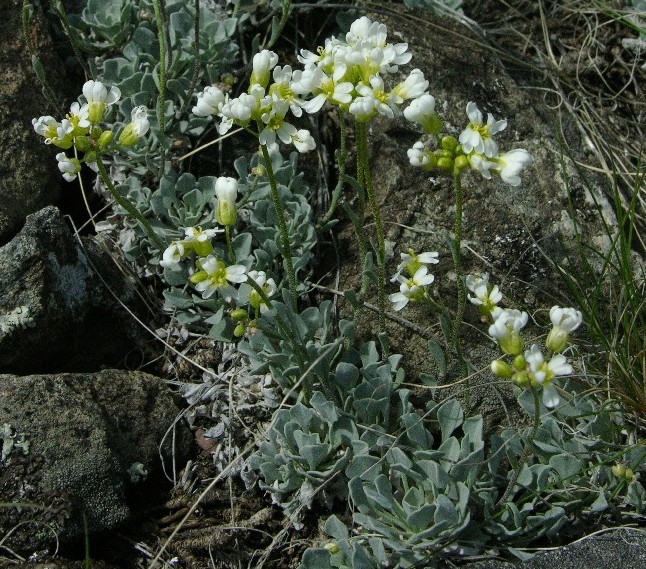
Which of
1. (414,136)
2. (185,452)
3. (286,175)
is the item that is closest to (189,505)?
(185,452)

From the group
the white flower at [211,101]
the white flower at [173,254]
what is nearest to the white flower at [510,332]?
the white flower at [173,254]

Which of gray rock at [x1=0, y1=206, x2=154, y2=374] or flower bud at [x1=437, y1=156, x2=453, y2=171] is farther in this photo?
gray rock at [x1=0, y1=206, x2=154, y2=374]

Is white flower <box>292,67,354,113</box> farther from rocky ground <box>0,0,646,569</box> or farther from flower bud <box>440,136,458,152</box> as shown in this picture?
rocky ground <box>0,0,646,569</box>

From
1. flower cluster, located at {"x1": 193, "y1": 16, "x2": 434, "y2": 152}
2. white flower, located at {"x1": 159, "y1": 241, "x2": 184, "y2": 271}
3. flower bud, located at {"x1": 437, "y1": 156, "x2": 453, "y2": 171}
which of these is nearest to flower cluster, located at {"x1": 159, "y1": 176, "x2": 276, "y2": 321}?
white flower, located at {"x1": 159, "y1": 241, "x2": 184, "y2": 271}

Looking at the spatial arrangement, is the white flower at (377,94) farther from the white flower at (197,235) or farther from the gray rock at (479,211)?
the gray rock at (479,211)

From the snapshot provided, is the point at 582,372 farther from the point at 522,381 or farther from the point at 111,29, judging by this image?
the point at 111,29

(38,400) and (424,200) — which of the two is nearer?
(38,400)
